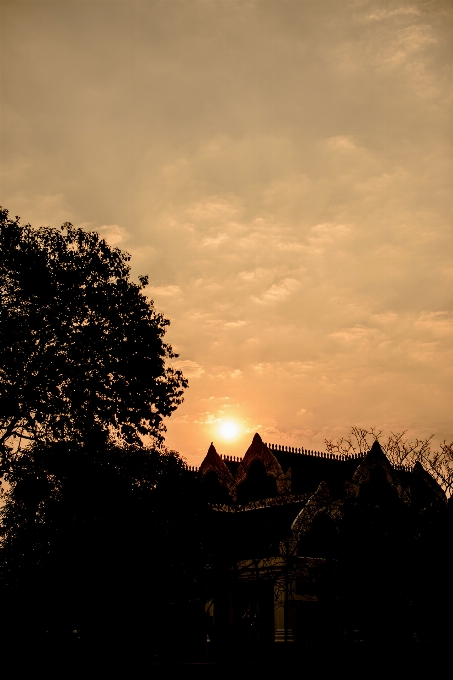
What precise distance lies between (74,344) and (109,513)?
753 centimetres

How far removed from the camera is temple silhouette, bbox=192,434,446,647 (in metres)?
30.0

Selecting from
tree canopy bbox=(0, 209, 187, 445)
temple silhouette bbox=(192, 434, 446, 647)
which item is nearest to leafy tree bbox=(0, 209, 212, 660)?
tree canopy bbox=(0, 209, 187, 445)

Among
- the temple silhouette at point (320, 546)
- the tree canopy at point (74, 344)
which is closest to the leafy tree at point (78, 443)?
the tree canopy at point (74, 344)

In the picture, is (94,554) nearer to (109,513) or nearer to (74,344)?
(109,513)

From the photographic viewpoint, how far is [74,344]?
28375 millimetres

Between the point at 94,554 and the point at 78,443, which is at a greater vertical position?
the point at 78,443

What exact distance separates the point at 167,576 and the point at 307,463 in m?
20.1

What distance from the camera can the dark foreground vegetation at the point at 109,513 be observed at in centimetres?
2794

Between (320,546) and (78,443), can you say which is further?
(320,546)

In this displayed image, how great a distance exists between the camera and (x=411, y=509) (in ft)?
105

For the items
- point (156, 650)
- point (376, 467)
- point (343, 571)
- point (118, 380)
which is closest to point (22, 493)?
point (118, 380)

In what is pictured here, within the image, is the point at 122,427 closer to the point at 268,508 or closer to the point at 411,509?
the point at 411,509

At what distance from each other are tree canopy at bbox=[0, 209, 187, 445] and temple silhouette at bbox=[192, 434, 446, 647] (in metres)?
→ 10.1

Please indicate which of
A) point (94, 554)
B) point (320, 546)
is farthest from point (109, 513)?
point (320, 546)
